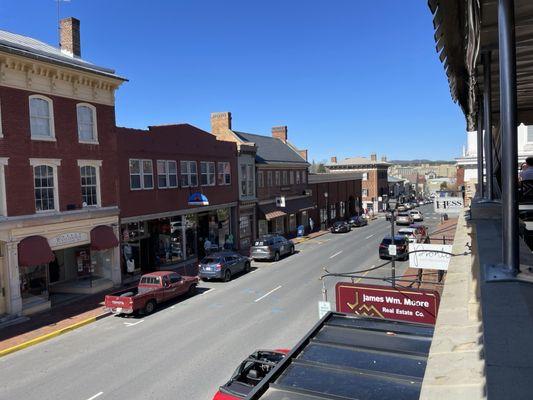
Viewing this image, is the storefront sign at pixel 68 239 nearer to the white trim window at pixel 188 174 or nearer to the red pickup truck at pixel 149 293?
the red pickup truck at pixel 149 293

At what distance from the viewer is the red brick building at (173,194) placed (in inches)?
1038

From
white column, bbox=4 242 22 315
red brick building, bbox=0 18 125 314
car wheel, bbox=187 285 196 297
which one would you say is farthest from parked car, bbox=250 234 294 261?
white column, bbox=4 242 22 315

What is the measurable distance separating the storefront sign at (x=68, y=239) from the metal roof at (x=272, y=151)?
850 inches

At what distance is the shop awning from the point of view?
42.5 m

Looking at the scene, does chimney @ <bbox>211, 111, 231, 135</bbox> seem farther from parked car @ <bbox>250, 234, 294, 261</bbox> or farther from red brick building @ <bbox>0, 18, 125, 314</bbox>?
red brick building @ <bbox>0, 18, 125, 314</bbox>

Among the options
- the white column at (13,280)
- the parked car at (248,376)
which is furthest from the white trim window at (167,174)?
the parked car at (248,376)

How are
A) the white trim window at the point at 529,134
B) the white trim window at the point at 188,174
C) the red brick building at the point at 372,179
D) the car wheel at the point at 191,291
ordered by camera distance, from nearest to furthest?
the white trim window at the point at 529,134
the car wheel at the point at 191,291
the white trim window at the point at 188,174
the red brick building at the point at 372,179

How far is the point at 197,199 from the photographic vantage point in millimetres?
31297

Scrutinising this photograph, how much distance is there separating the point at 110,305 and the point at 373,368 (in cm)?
1671

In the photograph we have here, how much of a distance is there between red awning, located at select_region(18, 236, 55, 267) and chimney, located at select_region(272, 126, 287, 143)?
37784 mm

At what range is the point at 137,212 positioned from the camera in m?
26.6

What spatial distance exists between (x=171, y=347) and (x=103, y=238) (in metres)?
10.4

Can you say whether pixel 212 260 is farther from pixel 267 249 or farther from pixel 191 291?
pixel 267 249

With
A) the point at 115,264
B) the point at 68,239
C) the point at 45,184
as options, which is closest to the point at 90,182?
the point at 45,184
